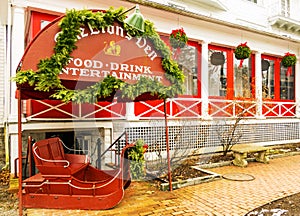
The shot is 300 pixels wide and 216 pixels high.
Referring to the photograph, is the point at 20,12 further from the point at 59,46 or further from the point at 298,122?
the point at 298,122

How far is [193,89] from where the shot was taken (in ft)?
33.7

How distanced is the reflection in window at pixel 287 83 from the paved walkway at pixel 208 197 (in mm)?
6447

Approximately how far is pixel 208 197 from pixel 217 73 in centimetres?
670

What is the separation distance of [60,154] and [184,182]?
2.88 m

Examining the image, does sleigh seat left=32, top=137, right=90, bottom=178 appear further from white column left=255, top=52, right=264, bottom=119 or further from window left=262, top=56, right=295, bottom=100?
window left=262, top=56, right=295, bottom=100

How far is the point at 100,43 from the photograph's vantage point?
4.25m

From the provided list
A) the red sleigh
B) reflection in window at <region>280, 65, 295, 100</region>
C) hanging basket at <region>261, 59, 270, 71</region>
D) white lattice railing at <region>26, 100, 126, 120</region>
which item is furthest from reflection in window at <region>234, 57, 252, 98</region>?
the red sleigh

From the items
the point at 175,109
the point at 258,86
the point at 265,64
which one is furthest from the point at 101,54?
the point at 265,64

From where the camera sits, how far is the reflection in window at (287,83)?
12.9 metres

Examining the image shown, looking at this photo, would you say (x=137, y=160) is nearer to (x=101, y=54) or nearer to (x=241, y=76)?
(x=101, y=54)

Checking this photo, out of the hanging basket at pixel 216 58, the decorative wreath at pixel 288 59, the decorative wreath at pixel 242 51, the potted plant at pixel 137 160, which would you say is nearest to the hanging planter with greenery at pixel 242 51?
the decorative wreath at pixel 242 51

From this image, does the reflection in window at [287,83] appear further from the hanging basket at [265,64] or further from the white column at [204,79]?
the white column at [204,79]

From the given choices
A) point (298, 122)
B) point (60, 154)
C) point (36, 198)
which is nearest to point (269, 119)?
point (298, 122)

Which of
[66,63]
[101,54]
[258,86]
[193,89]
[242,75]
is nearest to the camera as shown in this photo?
[66,63]
